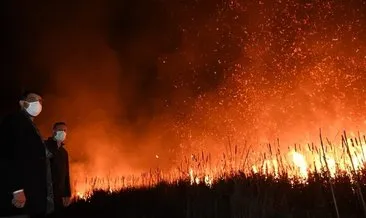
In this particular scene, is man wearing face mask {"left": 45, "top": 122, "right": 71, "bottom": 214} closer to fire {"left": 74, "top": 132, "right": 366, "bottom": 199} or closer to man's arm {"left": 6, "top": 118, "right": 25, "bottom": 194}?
man's arm {"left": 6, "top": 118, "right": 25, "bottom": 194}

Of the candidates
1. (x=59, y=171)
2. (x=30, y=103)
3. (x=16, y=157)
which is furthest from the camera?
(x=59, y=171)

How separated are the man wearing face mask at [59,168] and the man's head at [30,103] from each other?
108cm

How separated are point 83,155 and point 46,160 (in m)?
13.6

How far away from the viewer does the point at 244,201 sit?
5992 mm

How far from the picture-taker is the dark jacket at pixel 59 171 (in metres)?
5.64

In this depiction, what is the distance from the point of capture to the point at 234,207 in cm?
592

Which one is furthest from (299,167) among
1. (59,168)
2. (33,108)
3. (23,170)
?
(23,170)

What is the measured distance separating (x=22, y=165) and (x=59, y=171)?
5.54 ft

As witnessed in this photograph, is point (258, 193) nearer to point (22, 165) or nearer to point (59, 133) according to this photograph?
point (59, 133)

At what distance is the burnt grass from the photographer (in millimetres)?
5984

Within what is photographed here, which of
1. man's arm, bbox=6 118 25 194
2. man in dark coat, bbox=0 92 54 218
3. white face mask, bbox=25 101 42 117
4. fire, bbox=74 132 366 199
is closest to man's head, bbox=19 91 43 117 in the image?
white face mask, bbox=25 101 42 117

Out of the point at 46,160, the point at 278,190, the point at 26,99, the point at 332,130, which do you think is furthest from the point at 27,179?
the point at 332,130

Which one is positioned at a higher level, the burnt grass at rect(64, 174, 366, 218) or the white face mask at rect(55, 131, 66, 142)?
the white face mask at rect(55, 131, 66, 142)

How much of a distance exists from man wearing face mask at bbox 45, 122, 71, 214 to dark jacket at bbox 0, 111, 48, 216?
128 centimetres
